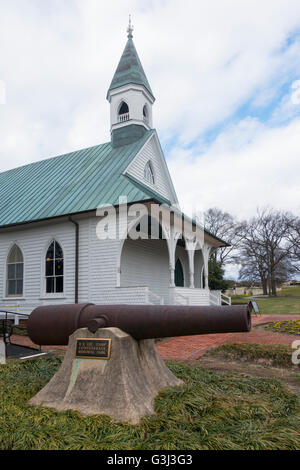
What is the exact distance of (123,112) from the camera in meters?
18.0

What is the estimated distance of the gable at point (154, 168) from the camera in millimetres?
15114

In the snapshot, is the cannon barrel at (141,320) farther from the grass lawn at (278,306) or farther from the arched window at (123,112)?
the grass lawn at (278,306)

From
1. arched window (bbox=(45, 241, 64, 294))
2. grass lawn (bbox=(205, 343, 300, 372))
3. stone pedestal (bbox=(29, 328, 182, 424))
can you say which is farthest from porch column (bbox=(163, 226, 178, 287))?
stone pedestal (bbox=(29, 328, 182, 424))

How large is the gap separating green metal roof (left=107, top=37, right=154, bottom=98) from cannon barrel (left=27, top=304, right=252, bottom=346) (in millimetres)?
15470

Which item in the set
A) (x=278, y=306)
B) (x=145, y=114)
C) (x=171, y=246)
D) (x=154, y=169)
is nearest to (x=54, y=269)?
(x=171, y=246)

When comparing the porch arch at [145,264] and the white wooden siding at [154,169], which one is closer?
the porch arch at [145,264]

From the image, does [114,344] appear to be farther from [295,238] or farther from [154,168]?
[295,238]

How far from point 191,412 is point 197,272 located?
15.7 m

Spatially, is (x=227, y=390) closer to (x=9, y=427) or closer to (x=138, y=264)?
(x=9, y=427)

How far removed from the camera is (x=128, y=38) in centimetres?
1988

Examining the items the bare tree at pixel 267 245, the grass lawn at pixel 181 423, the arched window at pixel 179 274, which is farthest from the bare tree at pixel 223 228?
the grass lawn at pixel 181 423

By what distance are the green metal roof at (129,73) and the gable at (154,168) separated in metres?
3.11

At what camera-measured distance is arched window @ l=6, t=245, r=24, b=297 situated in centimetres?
1438
